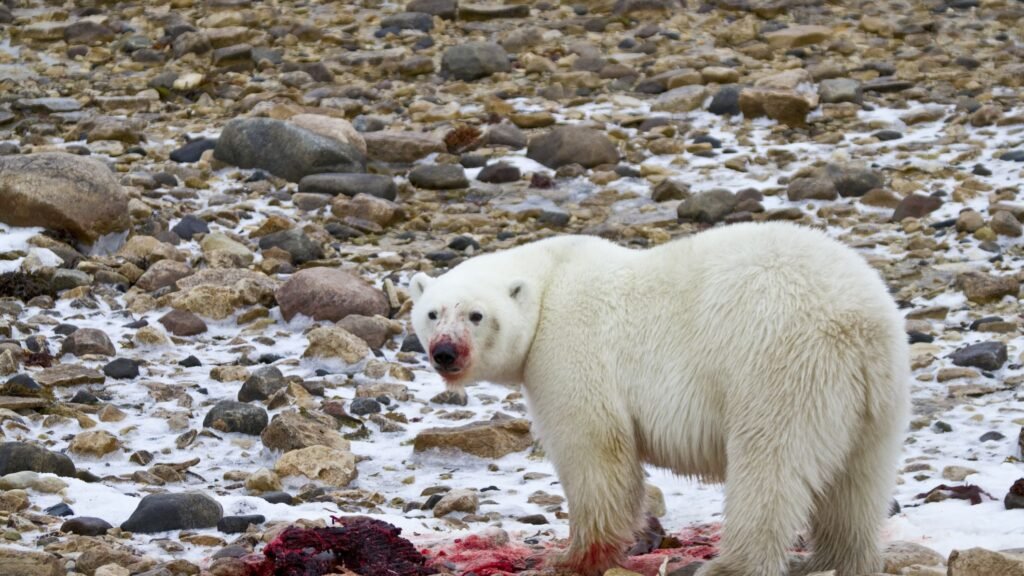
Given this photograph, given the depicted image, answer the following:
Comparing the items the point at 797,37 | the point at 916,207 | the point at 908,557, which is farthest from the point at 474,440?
the point at 797,37

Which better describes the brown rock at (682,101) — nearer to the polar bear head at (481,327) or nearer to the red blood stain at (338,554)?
the polar bear head at (481,327)

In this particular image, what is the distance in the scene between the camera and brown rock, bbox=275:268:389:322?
934 cm

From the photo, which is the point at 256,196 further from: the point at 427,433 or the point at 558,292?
the point at 558,292

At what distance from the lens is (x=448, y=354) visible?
521 centimetres

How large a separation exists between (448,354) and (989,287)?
5.22 m

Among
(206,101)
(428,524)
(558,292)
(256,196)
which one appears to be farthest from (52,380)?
(206,101)

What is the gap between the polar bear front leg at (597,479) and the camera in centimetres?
504

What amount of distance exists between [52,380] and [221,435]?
129 cm

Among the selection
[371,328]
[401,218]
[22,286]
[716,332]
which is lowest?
[401,218]

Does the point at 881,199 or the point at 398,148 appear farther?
the point at 398,148

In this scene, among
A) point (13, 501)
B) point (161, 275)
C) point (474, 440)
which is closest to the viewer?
point (13, 501)

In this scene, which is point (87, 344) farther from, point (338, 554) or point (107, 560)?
point (338, 554)

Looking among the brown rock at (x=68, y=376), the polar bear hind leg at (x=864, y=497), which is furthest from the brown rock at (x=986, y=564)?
the brown rock at (x=68, y=376)

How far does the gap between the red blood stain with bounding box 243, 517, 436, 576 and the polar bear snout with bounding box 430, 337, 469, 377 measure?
0.71 metres
